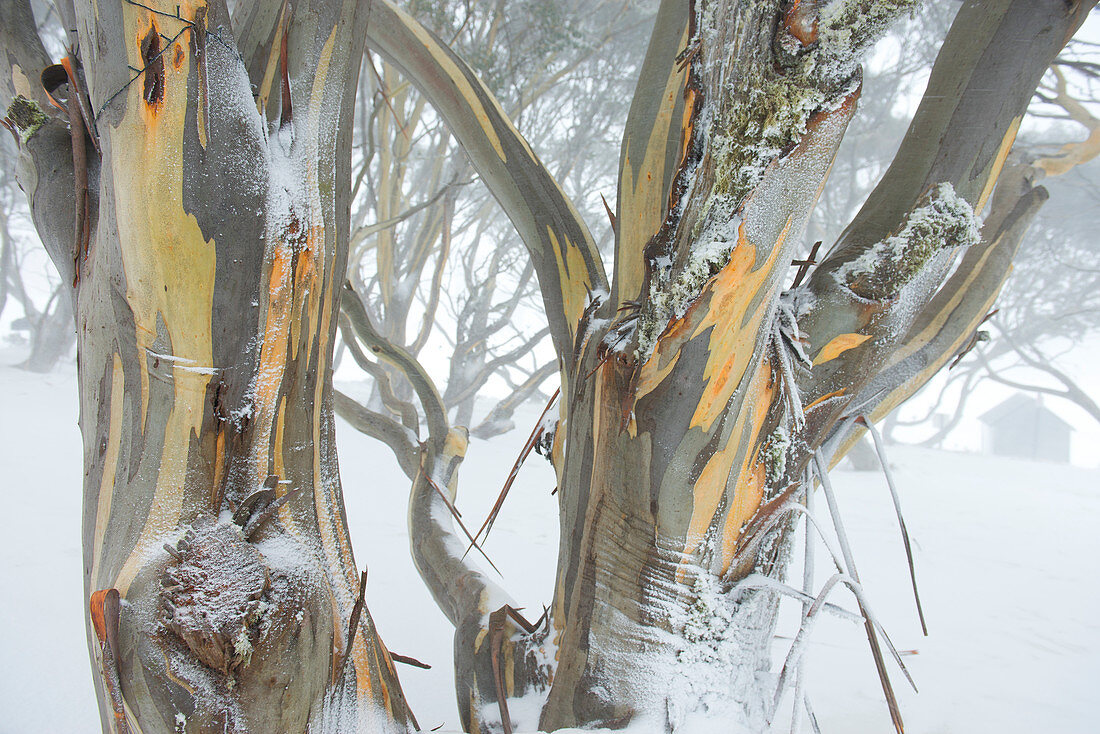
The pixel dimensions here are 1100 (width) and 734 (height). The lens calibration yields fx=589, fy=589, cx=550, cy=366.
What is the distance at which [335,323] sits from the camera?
64 centimetres

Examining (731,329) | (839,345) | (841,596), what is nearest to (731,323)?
(731,329)

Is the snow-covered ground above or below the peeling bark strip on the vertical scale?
below

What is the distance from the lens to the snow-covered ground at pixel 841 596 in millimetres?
1247

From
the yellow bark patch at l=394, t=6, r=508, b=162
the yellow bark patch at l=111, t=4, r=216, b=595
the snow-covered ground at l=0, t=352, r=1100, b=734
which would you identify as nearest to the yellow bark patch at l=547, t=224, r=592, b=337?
the yellow bark patch at l=394, t=6, r=508, b=162

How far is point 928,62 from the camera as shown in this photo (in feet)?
11.0

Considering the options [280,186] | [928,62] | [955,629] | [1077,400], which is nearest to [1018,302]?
[1077,400]

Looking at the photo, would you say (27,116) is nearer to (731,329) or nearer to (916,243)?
(731,329)

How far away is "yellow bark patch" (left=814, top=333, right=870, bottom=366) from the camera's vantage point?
62 cm

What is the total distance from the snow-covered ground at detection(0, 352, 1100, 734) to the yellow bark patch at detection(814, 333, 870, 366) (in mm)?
346

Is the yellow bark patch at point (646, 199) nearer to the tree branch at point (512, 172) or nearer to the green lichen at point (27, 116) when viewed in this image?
the tree branch at point (512, 172)

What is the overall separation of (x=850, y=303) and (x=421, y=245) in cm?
370

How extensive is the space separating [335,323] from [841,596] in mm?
1937

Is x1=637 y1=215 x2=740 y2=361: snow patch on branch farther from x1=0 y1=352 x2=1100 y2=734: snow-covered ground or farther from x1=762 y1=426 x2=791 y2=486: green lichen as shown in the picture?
x1=0 y1=352 x2=1100 y2=734: snow-covered ground

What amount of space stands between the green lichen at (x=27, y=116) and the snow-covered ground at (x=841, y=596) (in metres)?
1.04
